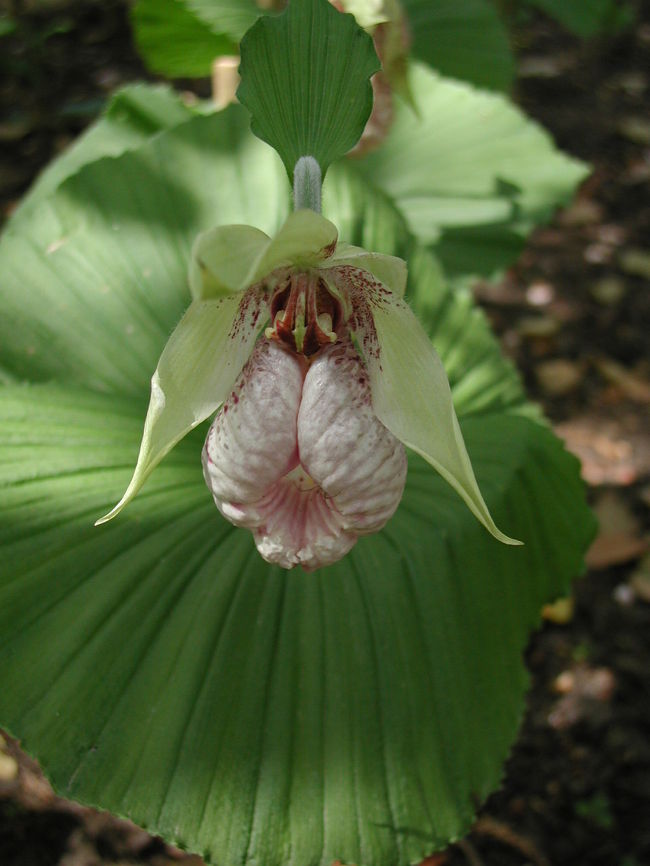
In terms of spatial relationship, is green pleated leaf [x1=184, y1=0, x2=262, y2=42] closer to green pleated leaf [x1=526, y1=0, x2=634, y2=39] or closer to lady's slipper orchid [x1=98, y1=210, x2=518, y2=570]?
lady's slipper orchid [x1=98, y1=210, x2=518, y2=570]

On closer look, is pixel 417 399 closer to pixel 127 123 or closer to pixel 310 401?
pixel 310 401

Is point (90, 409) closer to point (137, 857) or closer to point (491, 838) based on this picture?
point (137, 857)

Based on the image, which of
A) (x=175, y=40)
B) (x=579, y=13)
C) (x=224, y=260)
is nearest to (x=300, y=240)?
(x=224, y=260)

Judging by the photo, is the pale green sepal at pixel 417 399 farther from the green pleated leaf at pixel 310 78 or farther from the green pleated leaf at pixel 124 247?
the green pleated leaf at pixel 124 247

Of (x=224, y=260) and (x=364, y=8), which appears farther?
(x=364, y=8)

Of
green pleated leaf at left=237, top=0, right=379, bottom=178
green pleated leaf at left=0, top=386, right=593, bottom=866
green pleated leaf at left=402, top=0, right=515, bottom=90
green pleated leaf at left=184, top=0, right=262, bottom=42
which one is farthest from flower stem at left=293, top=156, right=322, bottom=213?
green pleated leaf at left=402, top=0, right=515, bottom=90

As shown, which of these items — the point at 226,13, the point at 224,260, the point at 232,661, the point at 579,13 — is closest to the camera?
the point at 224,260
